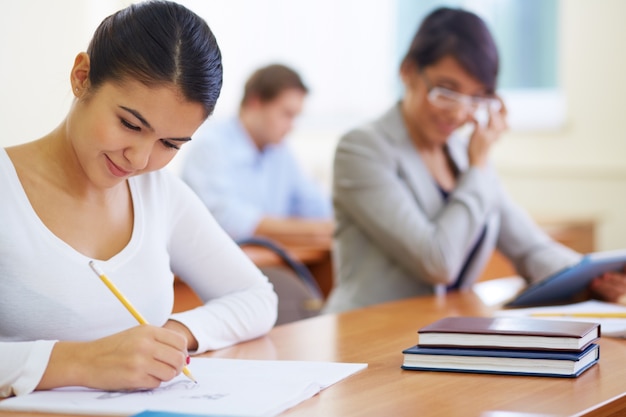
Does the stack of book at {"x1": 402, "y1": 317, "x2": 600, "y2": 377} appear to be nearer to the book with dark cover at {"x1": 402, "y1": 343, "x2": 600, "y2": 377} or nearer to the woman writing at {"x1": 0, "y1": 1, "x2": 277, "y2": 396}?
the book with dark cover at {"x1": 402, "y1": 343, "x2": 600, "y2": 377}

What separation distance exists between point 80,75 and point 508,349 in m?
0.68

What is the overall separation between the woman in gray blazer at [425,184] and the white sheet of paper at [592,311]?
316mm

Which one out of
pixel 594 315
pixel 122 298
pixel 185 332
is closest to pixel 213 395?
pixel 122 298

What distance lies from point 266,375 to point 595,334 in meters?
0.47

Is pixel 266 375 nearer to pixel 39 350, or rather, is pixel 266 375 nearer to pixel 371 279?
pixel 39 350

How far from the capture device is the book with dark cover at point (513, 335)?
1249mm

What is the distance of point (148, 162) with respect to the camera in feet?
4.27

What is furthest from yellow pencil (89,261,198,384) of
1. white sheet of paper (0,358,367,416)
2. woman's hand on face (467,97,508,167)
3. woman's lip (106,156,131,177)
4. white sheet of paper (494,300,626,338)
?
woman's hand on face (467,97,508,167)

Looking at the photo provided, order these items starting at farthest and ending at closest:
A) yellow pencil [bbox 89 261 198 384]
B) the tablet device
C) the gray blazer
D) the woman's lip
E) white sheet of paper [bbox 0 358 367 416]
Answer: the gray blazer
the tablet device
the woman's lip
yellow pencil [bbox 89 261 198 384]
white sheet of paper [bbox 0 358 367 416]

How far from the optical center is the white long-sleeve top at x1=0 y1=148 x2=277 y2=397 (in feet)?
4.13

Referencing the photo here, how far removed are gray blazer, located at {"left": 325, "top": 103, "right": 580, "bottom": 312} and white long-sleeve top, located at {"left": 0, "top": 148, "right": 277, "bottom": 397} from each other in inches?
24.6

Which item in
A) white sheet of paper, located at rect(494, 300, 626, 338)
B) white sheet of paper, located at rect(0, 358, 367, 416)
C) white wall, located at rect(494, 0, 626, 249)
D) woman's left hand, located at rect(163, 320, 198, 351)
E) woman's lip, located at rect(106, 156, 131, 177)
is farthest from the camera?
white wall, located at rect(494, 0, 626, 249)

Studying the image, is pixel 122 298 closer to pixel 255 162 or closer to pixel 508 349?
pixel 508 349

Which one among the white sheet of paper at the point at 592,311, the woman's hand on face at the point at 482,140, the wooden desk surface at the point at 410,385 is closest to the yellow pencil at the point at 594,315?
the white sheet of paper at the point at 592,311
